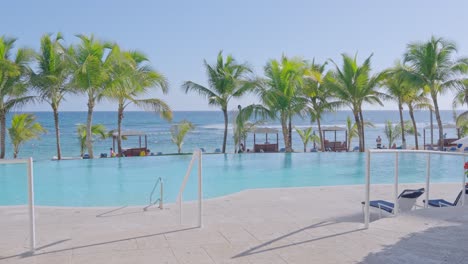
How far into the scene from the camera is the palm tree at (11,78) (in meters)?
15.1

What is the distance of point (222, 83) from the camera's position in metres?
19.9

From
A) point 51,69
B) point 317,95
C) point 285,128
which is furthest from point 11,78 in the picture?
point 317,95

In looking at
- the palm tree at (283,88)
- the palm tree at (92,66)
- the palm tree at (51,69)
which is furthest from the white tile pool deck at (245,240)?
the palm tree at (283,88)

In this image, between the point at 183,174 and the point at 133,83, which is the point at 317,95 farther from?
the point at 183,174

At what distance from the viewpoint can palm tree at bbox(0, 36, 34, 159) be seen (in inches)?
595

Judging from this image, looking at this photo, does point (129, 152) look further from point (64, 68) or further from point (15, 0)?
point (15, 0)

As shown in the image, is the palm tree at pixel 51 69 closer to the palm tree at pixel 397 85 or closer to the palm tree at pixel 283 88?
the palm tree at pixel 283 88

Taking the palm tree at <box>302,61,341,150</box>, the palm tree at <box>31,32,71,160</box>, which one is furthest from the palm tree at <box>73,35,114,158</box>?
the palm tree at <box>302,61,341,150</box>

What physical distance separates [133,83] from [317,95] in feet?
27.3

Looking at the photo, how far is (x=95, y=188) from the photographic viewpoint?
1070 cm

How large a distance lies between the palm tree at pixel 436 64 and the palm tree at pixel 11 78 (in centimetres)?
1542

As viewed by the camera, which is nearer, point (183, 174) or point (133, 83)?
point (183, 174)

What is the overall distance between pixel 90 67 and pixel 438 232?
44.4 feet

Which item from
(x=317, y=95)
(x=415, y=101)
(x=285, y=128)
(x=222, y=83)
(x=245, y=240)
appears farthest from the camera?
(x=415, y=101)
